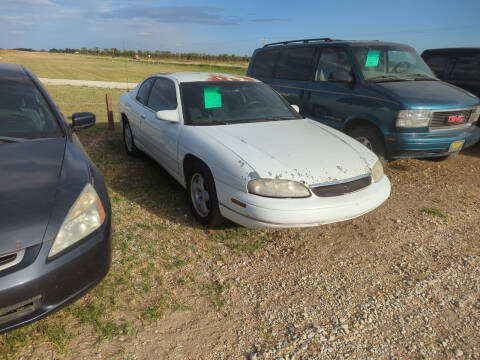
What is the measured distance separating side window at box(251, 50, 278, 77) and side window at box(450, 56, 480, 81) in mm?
3625

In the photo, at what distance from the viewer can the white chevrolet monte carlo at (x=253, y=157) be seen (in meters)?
2.73

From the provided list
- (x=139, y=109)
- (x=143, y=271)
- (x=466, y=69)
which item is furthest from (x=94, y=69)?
(x=143, y=271)

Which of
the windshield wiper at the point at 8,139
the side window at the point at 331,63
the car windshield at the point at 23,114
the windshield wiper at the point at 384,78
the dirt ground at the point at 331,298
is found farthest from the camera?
the side window at the point at 331,63

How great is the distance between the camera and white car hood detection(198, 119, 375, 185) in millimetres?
2822

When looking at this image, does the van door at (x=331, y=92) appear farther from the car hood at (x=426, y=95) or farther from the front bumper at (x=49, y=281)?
the front bumper at (x=49, y=281)

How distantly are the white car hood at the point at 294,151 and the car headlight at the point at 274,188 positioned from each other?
0.05m

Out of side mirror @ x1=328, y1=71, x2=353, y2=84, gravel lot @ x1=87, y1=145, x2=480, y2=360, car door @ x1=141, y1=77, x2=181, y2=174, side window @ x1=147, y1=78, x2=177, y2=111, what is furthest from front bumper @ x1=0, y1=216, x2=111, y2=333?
side mirror @ x1=328, y1=71, x2=353, y2=84

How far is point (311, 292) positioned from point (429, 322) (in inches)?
31.2

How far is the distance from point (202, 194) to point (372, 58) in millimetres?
3609

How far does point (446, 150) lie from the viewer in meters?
4.73

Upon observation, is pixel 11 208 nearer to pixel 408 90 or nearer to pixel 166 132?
pixel 166 132

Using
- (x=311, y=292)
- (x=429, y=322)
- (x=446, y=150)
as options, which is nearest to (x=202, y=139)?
(x=311, y=292)

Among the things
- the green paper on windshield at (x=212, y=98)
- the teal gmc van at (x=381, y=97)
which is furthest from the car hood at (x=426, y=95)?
the green paper on windshield at (x=212, y=98)

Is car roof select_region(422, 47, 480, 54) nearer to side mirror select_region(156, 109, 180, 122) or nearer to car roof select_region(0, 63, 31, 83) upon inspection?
side mirror select_region(156, 109, 180, 122)
